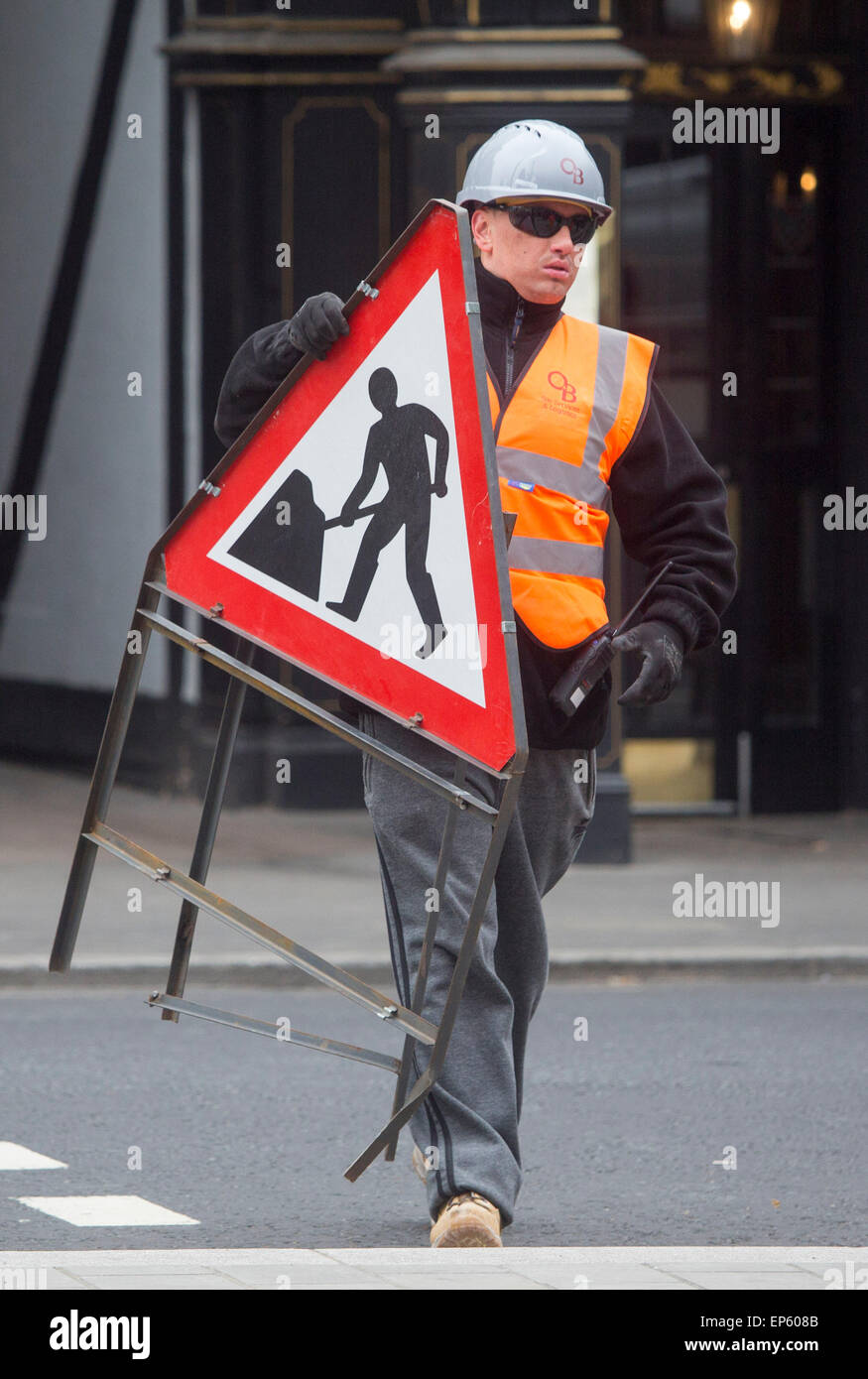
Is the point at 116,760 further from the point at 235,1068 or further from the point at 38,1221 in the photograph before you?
the point at 235,1068

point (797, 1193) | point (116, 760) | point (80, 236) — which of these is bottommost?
point (797, 1193)

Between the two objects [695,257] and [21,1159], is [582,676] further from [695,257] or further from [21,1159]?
[695,257]

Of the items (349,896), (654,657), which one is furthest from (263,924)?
(349,896)

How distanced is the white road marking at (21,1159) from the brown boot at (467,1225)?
1510 mm

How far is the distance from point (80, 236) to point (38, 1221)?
994 cm

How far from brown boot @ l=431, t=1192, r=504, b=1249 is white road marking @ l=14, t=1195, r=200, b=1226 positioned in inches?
34.1

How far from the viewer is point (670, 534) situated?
4.80 m

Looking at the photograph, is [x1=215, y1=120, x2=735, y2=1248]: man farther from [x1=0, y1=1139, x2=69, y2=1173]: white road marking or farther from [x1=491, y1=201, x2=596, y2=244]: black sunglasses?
[x1=0, y1=1139, x2=69, y2=1173]: white road marking

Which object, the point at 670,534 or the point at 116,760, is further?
the point at 670,534

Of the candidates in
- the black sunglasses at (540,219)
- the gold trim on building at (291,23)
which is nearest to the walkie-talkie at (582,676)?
the black sunglasses at (540,219)

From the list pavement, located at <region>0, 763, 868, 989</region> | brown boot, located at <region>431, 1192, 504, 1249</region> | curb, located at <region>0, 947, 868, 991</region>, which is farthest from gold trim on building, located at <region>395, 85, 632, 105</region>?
brown boot, located at <region>431, 1192, 504, 1249</region>

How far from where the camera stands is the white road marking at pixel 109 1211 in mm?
5254

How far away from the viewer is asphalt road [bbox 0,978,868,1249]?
207 inches
